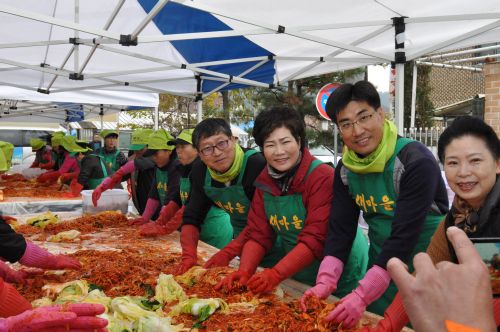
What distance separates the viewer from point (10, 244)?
2.28 m

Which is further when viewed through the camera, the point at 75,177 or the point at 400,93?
the point at 75,177

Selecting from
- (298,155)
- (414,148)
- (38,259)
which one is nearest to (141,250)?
(38,259)

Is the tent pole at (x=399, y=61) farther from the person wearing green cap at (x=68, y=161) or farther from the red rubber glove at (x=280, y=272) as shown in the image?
the person wearing green cap at (x=68, y=161)

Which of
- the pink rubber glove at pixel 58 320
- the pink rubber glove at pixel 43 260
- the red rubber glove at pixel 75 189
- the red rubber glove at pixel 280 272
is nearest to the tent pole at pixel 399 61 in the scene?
the red rubber glove at pixel 280 272

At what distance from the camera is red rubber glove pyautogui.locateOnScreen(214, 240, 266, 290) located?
217cm

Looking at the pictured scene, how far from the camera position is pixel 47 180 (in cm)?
711

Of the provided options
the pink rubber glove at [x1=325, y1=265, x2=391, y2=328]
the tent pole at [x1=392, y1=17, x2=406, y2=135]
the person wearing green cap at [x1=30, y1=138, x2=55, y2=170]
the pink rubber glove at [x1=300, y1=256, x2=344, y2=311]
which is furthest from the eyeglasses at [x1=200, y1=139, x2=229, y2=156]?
the person wearing green cap at [x1=30, y1=138, x2=55, y2=170]

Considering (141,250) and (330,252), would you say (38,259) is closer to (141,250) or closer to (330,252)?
(141,250)

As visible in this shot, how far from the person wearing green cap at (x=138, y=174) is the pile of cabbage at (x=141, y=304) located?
84.9 inches

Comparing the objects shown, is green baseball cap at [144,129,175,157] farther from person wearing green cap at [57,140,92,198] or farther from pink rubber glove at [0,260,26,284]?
person wearing green cap at [57,140,92,198]

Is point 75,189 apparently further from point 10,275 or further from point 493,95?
point 493,95

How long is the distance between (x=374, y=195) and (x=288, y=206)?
1.55 feet

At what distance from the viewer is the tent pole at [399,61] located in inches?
157

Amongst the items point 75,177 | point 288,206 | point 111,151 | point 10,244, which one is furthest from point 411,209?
point 111,151
